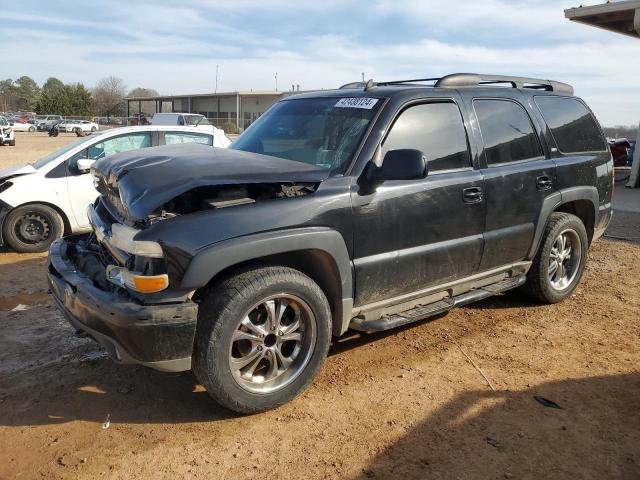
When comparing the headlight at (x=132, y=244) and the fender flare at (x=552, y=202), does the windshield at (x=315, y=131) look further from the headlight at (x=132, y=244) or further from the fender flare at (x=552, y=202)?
the fender flare at (x=552, y=202)

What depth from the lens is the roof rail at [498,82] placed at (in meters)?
4.23

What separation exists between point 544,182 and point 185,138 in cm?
524

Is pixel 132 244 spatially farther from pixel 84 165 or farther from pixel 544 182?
pixel 84 165

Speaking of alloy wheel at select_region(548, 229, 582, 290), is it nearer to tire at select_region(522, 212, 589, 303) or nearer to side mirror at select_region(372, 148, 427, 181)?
tire at select_region(522, 212, 589, 303)

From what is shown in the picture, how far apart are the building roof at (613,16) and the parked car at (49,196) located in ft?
42.5

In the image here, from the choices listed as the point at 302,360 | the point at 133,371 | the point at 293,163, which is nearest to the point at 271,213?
the point at 293,163

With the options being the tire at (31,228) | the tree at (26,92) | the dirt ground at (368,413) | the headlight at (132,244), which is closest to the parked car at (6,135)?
the tire at (31,228)

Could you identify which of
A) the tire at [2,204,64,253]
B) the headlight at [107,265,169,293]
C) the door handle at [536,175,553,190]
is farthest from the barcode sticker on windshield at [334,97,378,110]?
the tire at [2,204,64,253]

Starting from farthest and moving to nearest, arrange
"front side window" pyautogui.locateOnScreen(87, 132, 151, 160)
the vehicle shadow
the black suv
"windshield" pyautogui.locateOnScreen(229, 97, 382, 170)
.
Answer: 1. "front side window" pyautogui.locateOnScreen(87, 132, 151, 160)
2. "windshield" pyautogui.locateOnScreen(229, 97, 382, 170)
3. the black suv
4. the vehicle shadow

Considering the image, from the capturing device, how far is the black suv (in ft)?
9.43

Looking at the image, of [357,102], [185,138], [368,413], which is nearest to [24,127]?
[185,138]

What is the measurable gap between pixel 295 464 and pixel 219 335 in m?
0.78

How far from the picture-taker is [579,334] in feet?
14.7

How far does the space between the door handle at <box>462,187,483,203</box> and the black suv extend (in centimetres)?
1
